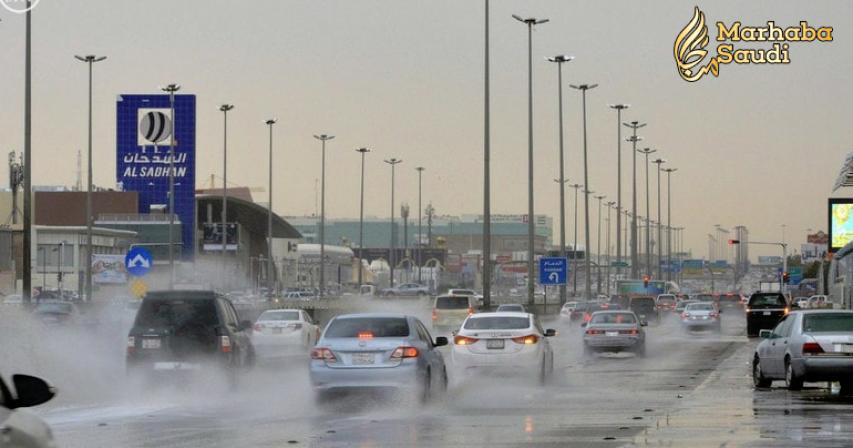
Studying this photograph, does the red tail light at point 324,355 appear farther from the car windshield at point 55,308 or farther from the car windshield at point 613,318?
the car windshield at point 55,308

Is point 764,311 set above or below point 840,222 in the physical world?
below

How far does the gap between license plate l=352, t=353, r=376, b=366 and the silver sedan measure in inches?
302

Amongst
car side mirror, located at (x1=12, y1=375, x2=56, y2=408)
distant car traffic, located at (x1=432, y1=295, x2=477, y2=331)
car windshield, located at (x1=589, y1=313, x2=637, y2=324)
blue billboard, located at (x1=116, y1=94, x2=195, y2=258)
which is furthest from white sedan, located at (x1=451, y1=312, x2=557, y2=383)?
blue billboard, located at (x1=116, y1=94, x2=195, y2=258)

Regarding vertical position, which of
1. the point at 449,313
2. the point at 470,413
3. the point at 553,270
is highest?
the point at 553,270

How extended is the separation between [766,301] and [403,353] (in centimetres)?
4199

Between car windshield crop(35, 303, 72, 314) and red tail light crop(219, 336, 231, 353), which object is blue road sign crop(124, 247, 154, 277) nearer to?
car windshield crop(35, 303, 72, 314)

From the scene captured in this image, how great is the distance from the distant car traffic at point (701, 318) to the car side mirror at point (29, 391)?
61245 millimetres

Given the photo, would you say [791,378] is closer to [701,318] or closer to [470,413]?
[470,413]

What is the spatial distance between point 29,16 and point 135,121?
7781cm

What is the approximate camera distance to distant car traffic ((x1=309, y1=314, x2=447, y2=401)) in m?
23.0

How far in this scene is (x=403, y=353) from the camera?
23109 millimetres

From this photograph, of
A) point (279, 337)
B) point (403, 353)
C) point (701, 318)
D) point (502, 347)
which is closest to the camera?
point (403, 353)

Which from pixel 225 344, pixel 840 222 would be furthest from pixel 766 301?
pixel 225 344

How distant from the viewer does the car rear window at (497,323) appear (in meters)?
30.0
